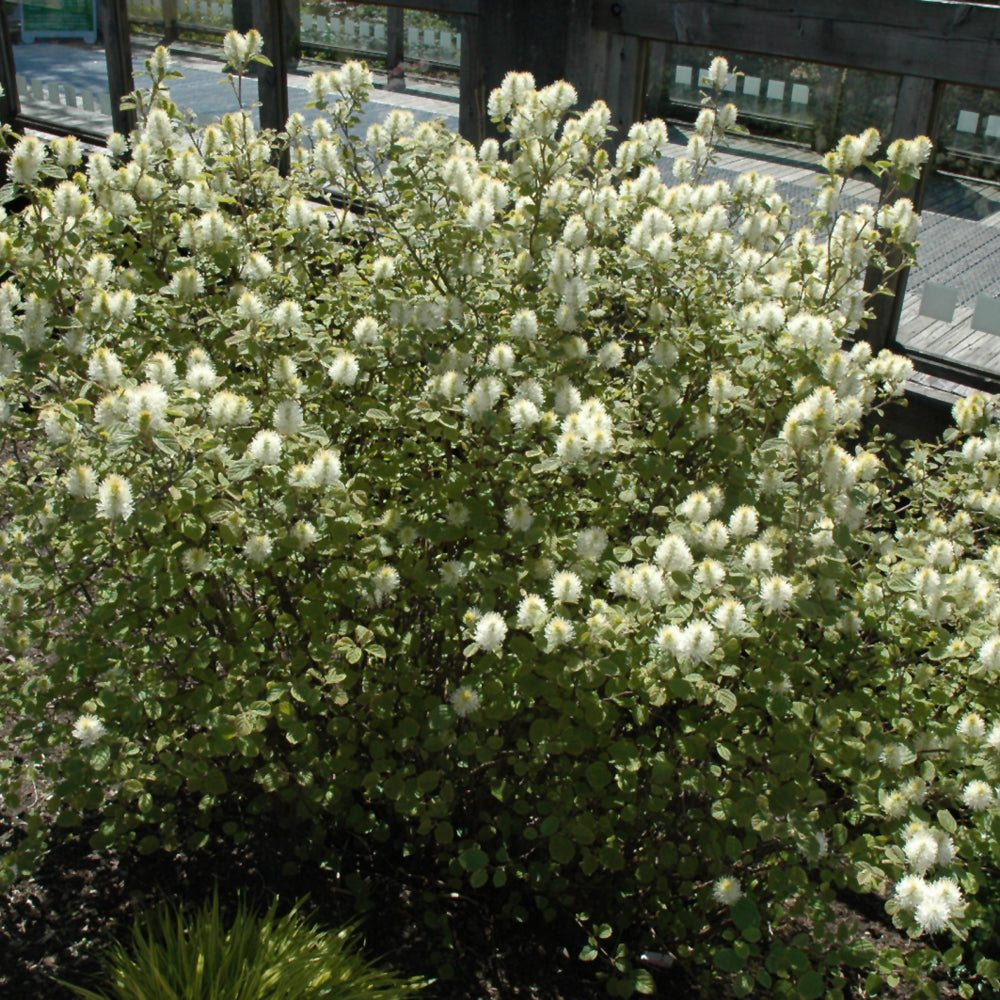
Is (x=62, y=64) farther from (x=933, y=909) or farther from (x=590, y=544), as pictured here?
(x=933, y=909)

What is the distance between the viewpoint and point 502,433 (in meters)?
2.33

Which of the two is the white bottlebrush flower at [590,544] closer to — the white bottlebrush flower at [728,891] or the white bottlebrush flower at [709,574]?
the white bottlebrush flower at [709,574]

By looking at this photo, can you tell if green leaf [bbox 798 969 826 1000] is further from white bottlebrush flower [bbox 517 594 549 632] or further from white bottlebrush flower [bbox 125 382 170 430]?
white bottlebrush flower [bbox 125 382 170 430]

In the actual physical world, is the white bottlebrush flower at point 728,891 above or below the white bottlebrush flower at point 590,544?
below

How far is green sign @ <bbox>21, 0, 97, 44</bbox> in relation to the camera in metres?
6.32

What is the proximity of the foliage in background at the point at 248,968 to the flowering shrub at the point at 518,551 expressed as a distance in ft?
0.92

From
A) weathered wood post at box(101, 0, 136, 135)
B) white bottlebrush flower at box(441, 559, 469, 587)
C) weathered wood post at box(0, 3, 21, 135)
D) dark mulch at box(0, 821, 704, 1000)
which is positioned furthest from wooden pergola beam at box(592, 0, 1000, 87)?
weathered wood post at box(0, 3, 21, 135)

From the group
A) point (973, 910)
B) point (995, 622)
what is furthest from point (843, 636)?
point (973, 910)

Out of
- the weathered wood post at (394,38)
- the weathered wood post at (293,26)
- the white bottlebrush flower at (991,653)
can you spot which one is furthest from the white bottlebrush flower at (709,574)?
the weathered wood post at (293,26)

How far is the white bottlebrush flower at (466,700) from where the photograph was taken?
2297 mm

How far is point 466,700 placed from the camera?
90.5 inches

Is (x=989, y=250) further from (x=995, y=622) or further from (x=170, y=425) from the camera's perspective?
(x=170, y=425)

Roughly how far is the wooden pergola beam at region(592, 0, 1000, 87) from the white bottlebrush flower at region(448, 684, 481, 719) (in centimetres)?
261

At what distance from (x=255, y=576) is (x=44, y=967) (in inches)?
42.3
